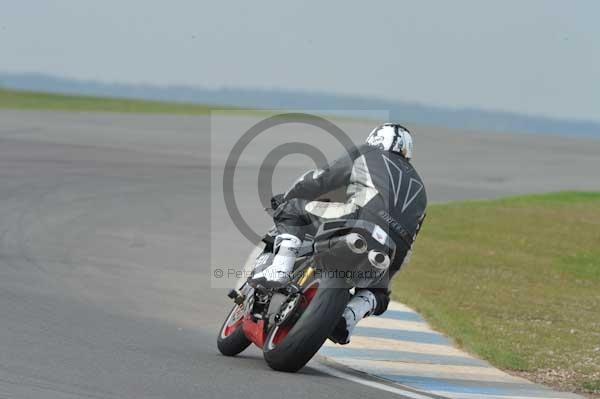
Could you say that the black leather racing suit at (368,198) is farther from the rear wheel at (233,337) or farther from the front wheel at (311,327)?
the rear wheel at (233,337)

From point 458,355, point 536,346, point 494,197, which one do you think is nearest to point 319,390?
point 458,355

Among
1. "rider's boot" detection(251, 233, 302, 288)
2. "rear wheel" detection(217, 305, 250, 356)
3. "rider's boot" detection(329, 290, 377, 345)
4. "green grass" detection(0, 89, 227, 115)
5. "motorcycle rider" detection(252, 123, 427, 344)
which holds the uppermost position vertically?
"green grass" detection(0, 89, 227, 115)

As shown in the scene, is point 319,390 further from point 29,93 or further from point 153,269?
point 29,93

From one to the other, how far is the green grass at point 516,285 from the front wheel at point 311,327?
6.69 ft

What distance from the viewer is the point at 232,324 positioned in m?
7.86

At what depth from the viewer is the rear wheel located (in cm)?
772

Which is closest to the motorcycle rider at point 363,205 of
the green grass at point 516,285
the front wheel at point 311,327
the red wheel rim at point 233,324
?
the front wheel at point 311,327

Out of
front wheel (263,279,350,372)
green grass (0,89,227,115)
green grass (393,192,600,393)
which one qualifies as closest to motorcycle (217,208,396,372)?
front wheel (263,279,350,372)

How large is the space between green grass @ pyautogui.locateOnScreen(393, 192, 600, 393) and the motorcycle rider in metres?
1.73

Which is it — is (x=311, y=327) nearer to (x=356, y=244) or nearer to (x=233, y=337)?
(x=356, y=244)

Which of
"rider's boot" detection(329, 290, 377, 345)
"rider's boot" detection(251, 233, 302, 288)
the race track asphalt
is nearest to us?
the race track asphalt

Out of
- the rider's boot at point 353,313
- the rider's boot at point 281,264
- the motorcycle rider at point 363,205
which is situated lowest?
the rider's boot at point 353,313

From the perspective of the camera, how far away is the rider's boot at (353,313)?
6930 millimetres

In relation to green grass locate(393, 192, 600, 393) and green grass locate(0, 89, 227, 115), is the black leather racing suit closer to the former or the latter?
green grass locate(393, 192, 600, 393)
